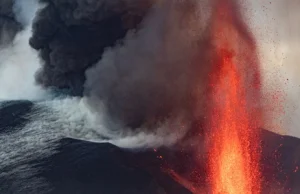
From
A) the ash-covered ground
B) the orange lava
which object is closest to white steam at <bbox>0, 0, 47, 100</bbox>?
the ash-covered ground

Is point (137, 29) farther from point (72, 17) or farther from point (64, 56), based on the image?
point (64, 56)

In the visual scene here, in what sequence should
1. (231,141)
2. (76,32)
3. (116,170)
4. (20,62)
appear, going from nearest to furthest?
1. (116,170)
2. (231,141)
3. (76,32)
4. (20,62)

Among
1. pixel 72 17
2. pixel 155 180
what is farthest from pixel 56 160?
pixel 72 17

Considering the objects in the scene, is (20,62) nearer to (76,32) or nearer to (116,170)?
(76,32)

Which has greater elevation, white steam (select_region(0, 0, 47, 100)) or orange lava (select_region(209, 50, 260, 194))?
white steam (select_region(0, 0, 47, 100))

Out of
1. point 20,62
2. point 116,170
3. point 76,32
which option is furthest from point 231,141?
point 20,62

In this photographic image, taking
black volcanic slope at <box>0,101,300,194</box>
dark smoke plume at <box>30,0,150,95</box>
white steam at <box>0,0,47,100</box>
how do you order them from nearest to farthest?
black volcanic slope at <box>0,101,300,194</box>
dark smoke plume at <box>30,0,150,95</box>
white steam at <box>0,0,47,100</box>

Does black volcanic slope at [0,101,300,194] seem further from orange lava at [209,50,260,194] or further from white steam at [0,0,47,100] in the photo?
white steam at [0,0,47,100]
